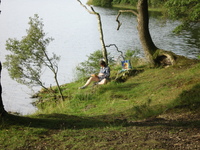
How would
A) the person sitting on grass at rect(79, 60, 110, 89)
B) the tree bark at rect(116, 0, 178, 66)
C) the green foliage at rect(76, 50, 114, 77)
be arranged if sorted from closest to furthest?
the person sitting on grass at rect(79, 60, 110, 89) < the tree bark at rect(116, 0, 178, 66) < the green foliage at rect(76, 50, 114, 77)

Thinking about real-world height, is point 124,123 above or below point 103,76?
below

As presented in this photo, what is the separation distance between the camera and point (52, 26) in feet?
132

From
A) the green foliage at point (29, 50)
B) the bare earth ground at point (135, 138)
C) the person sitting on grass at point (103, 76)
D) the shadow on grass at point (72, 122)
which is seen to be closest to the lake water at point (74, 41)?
the green foliage at point (29, 50)

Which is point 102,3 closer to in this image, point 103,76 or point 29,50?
point 29,50

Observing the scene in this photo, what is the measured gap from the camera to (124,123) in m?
6.42

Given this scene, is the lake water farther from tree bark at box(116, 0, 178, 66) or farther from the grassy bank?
the grassy bank

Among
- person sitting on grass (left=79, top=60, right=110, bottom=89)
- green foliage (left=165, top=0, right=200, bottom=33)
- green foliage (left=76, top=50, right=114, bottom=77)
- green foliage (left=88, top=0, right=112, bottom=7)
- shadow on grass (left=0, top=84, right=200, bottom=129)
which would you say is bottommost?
shadow on grass (left=0, top=84, right=200, bottom=129)

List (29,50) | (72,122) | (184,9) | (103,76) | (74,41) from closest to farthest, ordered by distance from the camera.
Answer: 1. (72,122)
2. (103,76)
3. (29,50)
4. (184,9)
5. (74,41)

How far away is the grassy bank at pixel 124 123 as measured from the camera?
499 cm

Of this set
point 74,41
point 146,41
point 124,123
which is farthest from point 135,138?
point 74,41

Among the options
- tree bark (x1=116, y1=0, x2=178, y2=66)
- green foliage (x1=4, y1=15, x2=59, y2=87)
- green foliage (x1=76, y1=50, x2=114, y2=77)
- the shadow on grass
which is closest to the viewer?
the shadow on grass

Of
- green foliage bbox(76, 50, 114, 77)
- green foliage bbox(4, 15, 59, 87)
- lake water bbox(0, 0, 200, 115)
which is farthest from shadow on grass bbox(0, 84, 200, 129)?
green foliage bbox(76, 50, 114, 77)

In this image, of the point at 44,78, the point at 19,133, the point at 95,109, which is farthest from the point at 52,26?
the point at 19,133

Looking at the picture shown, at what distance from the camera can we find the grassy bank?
4.99 metres
